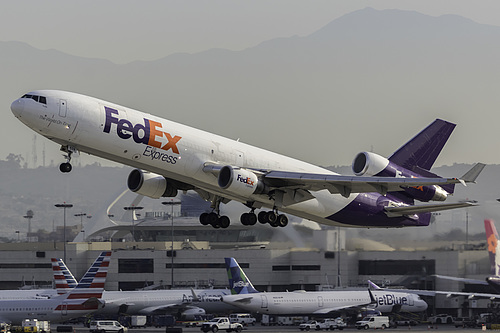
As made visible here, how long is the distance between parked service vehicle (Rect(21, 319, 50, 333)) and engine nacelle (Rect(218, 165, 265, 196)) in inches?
1165

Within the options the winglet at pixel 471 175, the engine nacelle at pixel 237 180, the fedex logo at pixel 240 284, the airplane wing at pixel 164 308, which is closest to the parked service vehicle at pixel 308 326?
the fedex logo at pixel 240 284

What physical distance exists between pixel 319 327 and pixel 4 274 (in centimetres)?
6166

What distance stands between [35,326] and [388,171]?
108ft

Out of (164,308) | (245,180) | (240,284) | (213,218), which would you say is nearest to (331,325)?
(240,284)

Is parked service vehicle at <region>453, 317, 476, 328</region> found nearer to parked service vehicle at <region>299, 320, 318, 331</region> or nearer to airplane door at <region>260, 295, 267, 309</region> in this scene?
parked service vehicle at <region>299, 320, 318, 331</region>

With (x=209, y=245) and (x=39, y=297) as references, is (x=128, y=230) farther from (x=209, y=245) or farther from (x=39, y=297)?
(x=39, y=297)

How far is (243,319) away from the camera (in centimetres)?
9294

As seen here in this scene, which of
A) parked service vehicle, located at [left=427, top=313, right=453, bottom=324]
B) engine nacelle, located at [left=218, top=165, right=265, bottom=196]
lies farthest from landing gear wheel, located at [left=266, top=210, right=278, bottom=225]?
parked service vehicle, located at [left=427, top=313, right=453, bottom=324]

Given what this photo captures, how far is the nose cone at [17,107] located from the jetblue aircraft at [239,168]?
50 millimetres

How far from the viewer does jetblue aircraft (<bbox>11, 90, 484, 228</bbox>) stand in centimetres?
4569

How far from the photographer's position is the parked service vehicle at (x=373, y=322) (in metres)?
87.2

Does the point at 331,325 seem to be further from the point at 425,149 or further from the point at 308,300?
the point at 425,149

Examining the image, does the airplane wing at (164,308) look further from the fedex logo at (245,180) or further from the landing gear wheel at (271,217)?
the fedex logo at (245,180)

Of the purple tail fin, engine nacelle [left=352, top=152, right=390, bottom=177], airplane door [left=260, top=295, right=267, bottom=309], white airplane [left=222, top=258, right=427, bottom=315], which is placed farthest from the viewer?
white airplane [left=222, top=258, right=427, bottom=315]
